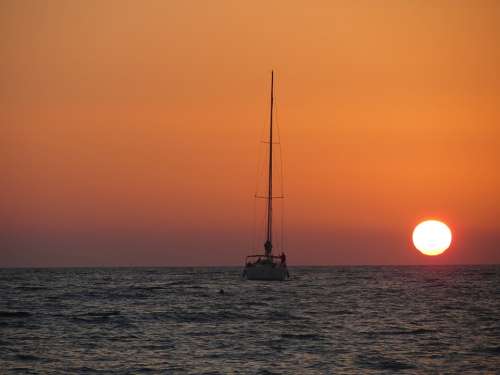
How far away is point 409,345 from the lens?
43.7 meters

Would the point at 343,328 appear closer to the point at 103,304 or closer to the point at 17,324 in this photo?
the point at 17,324

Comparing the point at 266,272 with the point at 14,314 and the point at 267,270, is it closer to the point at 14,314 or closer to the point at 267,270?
the point at 267,270

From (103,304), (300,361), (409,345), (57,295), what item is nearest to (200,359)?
(300,361)

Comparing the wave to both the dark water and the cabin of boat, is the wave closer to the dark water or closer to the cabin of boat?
the dark water

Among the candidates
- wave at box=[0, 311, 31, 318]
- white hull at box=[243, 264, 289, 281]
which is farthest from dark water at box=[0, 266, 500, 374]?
white hull at box=[243, 264, 289, 281]

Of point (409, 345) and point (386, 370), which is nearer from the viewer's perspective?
point (386, 370)

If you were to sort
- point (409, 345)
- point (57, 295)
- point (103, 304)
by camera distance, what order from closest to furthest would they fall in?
1. point (409, 345)
2. point (103, 304)
3. point (57, 295)

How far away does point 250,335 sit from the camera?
4775cm

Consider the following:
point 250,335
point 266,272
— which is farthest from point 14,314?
point 266,272

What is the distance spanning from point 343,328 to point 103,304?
25497mm

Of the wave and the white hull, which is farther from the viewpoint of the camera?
the white hull

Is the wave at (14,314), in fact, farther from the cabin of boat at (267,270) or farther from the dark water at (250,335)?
the cabin of boat at (267,270)

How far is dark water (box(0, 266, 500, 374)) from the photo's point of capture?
37.6 m

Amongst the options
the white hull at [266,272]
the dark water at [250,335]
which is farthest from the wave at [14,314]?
the white hull at [266,272]
